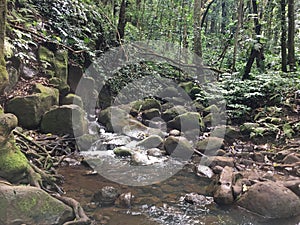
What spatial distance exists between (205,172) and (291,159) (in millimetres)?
2075

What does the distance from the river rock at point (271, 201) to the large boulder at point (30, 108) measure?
508 cm

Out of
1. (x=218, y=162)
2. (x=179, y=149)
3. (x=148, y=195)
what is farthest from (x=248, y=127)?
(x=148, y=195)

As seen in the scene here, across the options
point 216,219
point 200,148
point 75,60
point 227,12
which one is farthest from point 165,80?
point 227,12

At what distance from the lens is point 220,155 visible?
784 centimetres

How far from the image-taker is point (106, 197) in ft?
16.1

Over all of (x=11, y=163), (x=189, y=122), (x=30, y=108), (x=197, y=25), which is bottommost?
(x=189, y=122)

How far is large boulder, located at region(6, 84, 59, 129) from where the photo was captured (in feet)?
24.1

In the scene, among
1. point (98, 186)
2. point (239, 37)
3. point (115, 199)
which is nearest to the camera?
point (115, 199)

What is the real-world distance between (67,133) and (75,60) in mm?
3969

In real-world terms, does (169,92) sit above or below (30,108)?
below

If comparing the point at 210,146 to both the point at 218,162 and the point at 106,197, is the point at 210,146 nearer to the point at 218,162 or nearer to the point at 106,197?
the point at 218,162

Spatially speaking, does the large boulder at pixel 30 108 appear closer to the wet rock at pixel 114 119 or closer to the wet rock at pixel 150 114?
the wet rock at pixel 114 119

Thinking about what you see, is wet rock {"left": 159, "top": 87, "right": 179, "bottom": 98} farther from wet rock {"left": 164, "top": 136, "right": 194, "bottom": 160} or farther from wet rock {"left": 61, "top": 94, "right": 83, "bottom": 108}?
wet rock {"left": 164, "top": 136, "right": 194, "bottom": 160}

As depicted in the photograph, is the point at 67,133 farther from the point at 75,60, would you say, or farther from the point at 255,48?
the point at 255,48
